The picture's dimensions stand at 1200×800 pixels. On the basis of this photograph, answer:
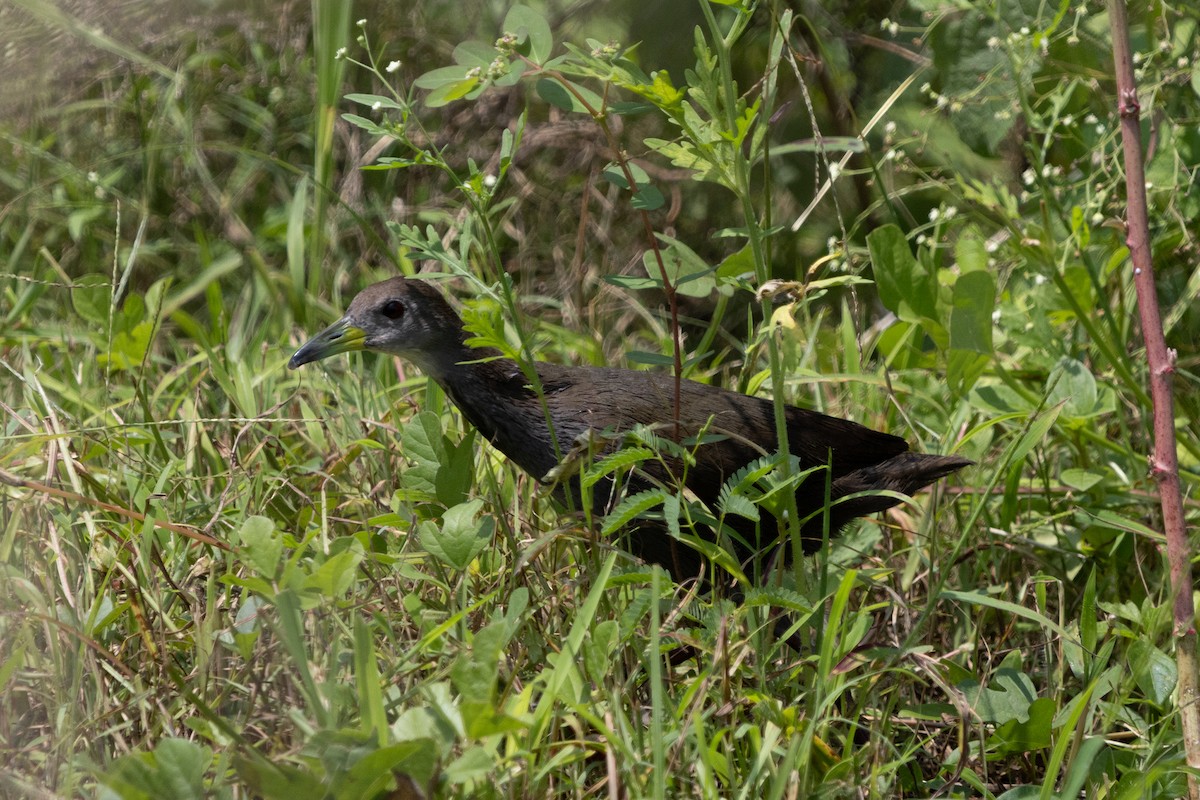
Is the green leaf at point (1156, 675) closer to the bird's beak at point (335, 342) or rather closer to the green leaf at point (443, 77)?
the green leaf at point (443, 77)

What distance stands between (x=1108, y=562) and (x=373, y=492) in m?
1.89

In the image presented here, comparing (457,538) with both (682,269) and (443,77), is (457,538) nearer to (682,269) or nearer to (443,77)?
(682,269)

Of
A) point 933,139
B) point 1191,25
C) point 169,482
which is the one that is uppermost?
point 1191,25

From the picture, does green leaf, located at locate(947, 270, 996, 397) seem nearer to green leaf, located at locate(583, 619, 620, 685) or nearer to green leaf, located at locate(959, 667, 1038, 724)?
green leaf, located at locate(959, 667, 1038, 724)

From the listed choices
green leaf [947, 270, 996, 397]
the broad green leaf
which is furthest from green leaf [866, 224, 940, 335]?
green leaf [947, 270, 996, 397]

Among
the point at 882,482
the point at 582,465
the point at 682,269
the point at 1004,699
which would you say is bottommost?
the point at 1004,699

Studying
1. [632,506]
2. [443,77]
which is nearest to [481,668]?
[632,506]

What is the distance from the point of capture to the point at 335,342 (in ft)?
11.6

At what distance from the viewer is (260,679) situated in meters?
2.34

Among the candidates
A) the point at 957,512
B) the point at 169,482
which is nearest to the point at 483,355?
the point at 169,482

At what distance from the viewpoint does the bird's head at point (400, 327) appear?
3551 mm

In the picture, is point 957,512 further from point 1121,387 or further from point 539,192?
point 539,192

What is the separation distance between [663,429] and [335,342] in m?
1.10

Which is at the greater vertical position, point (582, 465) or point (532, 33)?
point (532, 33)
